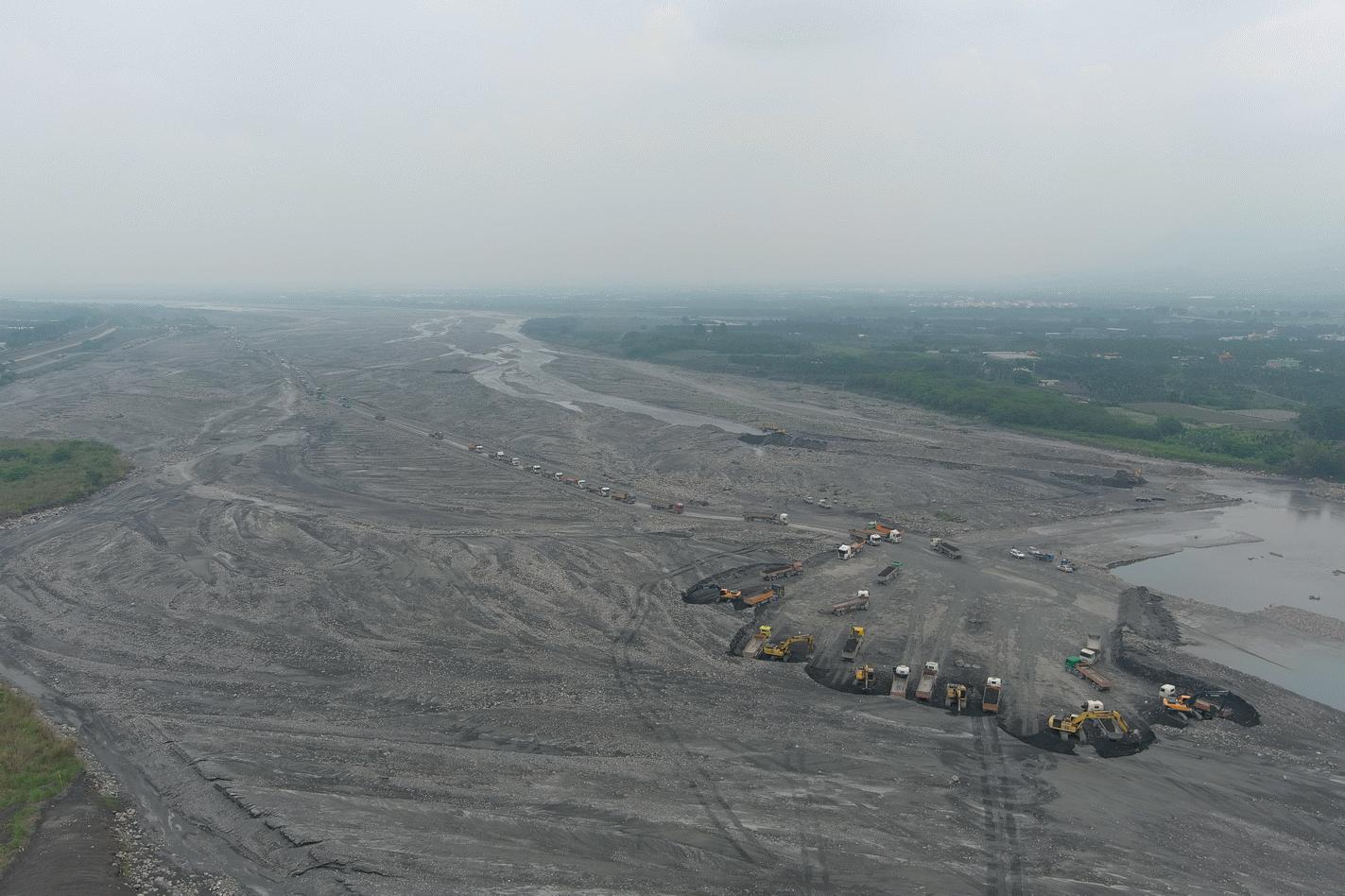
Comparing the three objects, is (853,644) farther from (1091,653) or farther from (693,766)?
(693,766)

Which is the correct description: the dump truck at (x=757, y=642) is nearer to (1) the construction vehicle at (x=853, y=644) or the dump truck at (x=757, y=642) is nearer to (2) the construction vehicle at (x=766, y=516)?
(1) the construction vehicle at (x=853, y=644)

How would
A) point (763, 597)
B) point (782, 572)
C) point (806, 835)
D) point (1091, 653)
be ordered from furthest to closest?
point (782, 572) → point (763, 597) → point (1091, 653) → point (806, 835)

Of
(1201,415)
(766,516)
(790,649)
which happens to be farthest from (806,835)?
(1201,415)

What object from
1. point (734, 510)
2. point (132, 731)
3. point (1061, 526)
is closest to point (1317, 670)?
point (1061, 526)

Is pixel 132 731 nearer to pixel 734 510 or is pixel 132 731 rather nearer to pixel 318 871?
pixel 318 871

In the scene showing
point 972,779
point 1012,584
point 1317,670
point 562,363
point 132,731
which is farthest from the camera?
point 562,363

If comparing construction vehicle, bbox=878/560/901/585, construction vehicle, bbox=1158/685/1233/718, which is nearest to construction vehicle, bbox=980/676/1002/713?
construction vehicle, bbox=1158/685/1233/718
